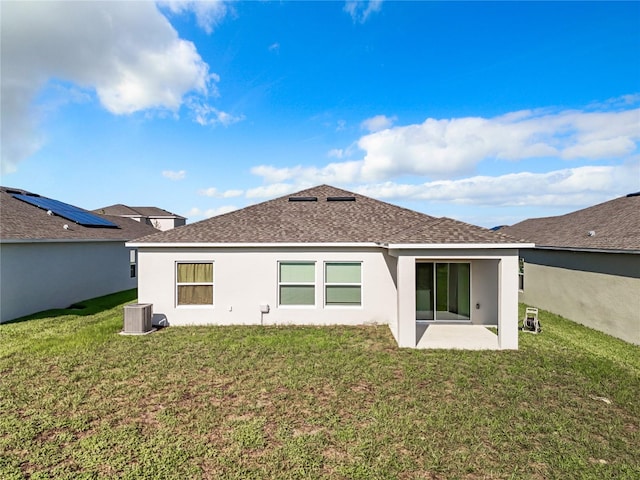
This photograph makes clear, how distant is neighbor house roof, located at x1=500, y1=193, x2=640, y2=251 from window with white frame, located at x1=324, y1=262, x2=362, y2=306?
8666mm

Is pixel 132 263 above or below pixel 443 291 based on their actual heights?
above

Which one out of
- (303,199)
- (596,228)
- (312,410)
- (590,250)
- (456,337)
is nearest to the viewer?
(312,410)

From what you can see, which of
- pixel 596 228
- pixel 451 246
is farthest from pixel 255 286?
pixel 596 228

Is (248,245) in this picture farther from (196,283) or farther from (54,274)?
(54,274)

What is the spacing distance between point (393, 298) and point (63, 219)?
1814 cm

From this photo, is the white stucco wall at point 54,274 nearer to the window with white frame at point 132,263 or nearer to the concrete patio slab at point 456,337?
the window with white frame at point 132,263

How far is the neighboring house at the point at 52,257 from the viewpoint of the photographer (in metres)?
11.8

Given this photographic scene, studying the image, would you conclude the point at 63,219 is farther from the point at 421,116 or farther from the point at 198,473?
the point at 421,116

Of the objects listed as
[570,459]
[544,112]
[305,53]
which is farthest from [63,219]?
[544,112]

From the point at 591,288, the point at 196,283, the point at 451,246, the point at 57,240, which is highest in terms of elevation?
Answer: the point at 57,240

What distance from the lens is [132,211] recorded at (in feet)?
133

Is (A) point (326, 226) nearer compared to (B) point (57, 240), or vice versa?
(A) point (326, 226)

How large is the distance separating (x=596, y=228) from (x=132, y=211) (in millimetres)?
47400

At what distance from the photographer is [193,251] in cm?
1096
